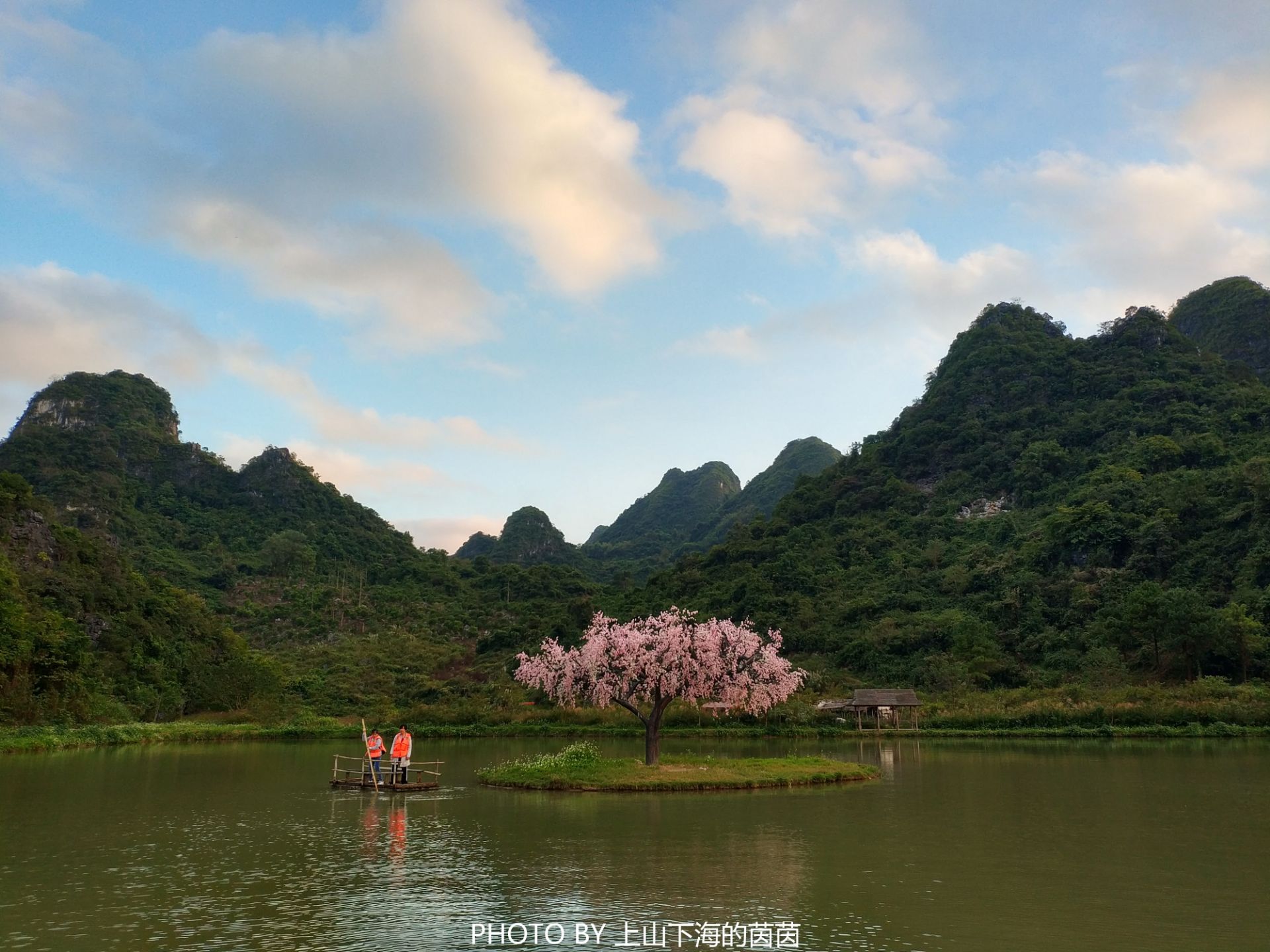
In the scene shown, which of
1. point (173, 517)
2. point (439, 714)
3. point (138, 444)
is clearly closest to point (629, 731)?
point (439, 714)

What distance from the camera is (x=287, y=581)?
12812cm

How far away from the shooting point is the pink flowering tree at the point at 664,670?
34.1 metres

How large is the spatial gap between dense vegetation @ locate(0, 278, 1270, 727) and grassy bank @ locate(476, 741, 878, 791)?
3197cm

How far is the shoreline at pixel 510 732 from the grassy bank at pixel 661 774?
27.4m

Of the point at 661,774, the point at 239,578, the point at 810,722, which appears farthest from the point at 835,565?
the point at 239,578

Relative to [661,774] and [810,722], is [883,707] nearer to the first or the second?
[810,722]

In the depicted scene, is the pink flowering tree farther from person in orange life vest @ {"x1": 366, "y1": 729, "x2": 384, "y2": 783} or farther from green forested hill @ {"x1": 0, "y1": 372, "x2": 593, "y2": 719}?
green forested hill @ {"x1": 0, "y1": 372, "x2": 593, "y2": 719}

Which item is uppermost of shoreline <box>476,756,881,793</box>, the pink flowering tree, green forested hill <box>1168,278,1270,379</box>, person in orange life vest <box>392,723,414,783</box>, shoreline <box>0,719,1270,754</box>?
green forested hill <box>1168,278,1270,379</box>

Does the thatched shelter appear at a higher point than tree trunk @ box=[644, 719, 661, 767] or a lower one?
lower

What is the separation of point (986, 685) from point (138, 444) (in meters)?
141

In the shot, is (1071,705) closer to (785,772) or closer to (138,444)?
(785,772)

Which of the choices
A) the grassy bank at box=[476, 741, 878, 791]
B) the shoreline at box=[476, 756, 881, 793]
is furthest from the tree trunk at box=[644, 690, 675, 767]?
the grassy bank at box=[476, 741, 878, 791]

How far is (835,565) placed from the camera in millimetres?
110750

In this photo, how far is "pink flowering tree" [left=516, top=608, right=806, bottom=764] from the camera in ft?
112
